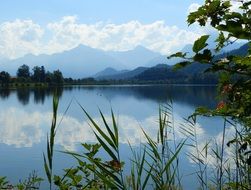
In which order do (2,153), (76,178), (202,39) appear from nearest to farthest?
(202,39) → (76,178) → (2,153)

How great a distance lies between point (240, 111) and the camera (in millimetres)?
3990

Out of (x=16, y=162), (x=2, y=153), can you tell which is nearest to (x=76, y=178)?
(x=16, y=162)

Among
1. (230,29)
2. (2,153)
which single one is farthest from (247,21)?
(2,153)

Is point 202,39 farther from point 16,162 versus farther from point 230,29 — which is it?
point 16,162

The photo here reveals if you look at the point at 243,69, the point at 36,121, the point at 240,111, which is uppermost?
the point at 243,69

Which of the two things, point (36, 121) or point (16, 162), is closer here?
point (16, 162)

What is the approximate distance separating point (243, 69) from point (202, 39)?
45 centimetres

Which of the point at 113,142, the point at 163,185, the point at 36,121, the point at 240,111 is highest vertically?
the point at 240,111

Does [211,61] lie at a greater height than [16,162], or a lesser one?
greater

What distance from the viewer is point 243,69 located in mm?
3287

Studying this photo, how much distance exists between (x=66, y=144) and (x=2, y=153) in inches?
277

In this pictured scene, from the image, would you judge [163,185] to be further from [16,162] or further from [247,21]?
[16,162]

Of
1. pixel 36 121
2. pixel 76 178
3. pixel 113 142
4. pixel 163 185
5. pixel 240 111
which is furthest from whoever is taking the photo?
pixel 36 121

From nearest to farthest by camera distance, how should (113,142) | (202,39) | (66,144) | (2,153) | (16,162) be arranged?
1. (202,39)
2. (113,142)
3. (16,162)
4. (2,153)
5. (66,144)
